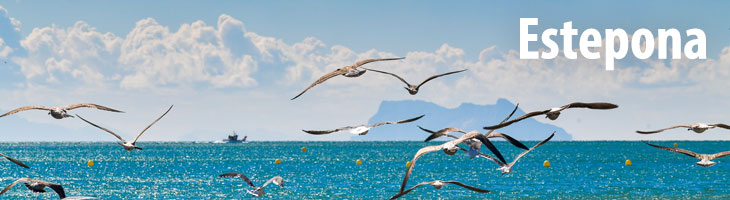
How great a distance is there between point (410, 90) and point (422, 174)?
266 feet

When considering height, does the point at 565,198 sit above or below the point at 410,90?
below

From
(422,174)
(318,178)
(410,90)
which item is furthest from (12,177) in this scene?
(410,90)

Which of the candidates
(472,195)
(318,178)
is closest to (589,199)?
(472,195)

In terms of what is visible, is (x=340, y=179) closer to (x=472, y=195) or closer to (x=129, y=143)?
(x=472, y=195)

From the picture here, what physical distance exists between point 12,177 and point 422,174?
144ft

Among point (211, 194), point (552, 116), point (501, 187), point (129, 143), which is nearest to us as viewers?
point (552, 116)

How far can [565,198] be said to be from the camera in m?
61.5

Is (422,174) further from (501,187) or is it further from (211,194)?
(211,194)

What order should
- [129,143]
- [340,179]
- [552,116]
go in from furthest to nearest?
1. [340,179]
2. [129,143]
3. [552,116]

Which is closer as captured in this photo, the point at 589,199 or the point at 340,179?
the point at 589,199

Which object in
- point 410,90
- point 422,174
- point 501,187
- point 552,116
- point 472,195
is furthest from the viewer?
point 422,174

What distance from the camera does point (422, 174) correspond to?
97.9 meters

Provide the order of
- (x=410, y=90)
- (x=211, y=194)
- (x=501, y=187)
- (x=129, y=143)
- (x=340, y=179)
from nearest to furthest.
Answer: (x=410, y=90) < (x=129, y=143) < (x=211, y=194) < (x=501, y=187) < (x=340, y=179)

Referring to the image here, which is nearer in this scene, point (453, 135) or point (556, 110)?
point (556, 110)
